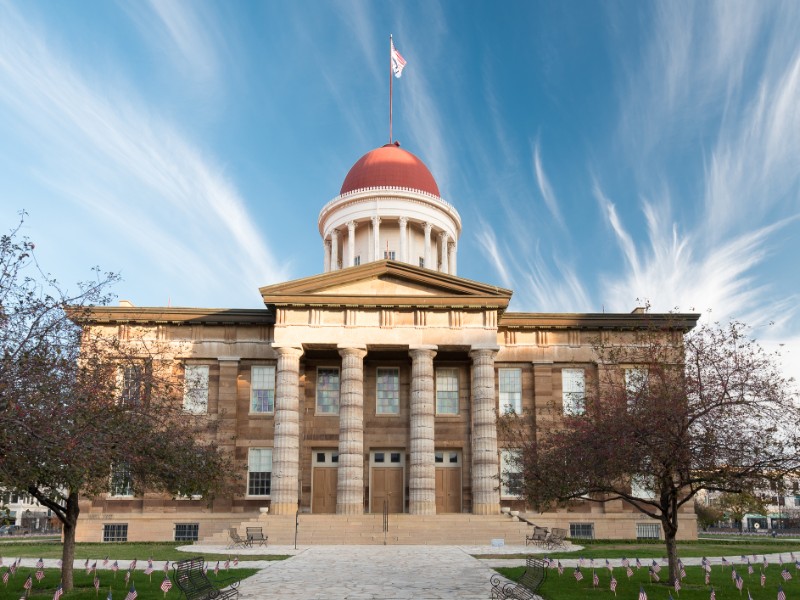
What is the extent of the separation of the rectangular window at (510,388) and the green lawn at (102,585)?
20.9m

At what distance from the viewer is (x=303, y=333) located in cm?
3638

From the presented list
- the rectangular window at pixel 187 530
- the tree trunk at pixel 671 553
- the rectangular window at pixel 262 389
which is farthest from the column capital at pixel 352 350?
the tree trunk at pixel 671 553

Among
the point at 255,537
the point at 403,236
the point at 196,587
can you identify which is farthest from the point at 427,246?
the point at 196,587

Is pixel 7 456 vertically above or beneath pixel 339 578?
above

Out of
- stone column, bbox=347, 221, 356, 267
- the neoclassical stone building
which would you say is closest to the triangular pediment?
the neoclassical stone building

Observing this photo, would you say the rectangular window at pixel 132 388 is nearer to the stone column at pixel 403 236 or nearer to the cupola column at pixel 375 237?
the cupola column at pixel 375 237

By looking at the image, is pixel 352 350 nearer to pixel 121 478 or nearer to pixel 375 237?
pixel 375 237

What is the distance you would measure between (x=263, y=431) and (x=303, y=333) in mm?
6019

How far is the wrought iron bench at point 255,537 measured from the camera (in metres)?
29.8

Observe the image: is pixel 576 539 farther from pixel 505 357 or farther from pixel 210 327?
pixel 210 327

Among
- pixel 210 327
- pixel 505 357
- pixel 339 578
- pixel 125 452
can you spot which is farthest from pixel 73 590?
pixel 505 357

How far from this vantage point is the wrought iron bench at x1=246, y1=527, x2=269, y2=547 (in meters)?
29.8

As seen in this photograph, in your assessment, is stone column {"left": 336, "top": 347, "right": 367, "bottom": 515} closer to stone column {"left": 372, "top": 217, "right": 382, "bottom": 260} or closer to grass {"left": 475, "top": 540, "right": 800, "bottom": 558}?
grass {"left": 475, "top": 540, "right": 800, "bottom": 558}

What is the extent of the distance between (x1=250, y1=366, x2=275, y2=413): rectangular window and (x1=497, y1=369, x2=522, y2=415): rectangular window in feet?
39.4
